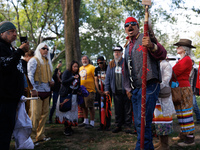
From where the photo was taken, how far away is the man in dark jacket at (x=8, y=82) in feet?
9.20

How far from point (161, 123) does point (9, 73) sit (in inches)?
118

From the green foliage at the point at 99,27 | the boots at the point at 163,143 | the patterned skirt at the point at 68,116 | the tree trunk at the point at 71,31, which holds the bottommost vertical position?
the boots at the point at 163,143

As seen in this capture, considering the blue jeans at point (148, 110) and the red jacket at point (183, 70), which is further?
the red jacket at point (183, 70)

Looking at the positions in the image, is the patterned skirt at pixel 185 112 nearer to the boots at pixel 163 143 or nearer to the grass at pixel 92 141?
the grass at pixel 92 141

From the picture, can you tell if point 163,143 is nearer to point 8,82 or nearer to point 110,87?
point 110,87

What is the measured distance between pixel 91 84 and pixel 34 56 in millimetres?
2468

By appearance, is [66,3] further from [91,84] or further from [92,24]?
[92,24]

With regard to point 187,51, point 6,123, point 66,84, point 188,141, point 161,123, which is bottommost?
point 188,141

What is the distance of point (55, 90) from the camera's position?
804cm

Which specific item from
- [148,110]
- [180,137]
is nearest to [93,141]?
[180,137]

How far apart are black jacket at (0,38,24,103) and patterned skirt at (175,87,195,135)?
3521mm

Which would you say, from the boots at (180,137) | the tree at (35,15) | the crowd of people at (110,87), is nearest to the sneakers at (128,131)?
the crowd of people at (110,87)

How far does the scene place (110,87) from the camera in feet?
21.3

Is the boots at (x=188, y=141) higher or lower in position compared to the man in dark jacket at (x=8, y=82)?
lower
